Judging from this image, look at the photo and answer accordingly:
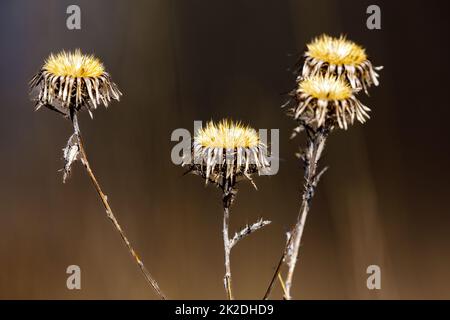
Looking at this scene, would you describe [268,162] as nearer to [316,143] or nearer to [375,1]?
[316,143]

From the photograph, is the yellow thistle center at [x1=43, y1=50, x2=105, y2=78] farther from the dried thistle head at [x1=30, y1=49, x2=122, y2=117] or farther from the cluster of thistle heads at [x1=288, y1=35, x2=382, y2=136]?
the cluster of thistle heads at [x1=288, y1=35, x2=382, y2=136]

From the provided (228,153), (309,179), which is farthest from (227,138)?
(309,179)

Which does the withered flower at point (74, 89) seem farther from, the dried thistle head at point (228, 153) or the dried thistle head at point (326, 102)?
the dried thistle head at point (326, 102)

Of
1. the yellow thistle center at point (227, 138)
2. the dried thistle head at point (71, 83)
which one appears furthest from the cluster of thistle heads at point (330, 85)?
the dried thistle head at point (71, 83)

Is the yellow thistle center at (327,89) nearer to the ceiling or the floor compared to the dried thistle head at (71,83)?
nearer to the floor

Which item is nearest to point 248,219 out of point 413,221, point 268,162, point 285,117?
point 285,117

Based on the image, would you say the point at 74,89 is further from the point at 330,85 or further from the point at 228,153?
the point at 330,85

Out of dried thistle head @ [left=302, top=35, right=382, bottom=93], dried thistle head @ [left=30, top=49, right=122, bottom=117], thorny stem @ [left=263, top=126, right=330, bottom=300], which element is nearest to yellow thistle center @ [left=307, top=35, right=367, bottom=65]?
dried thistle head @ [left=302, top=35, right=382, bottom=93]
